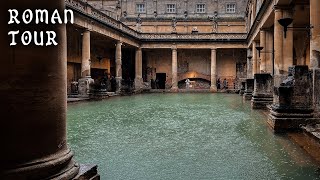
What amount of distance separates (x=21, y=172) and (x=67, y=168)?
0.54 m

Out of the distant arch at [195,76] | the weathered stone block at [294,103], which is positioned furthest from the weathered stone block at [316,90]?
the distant arch at [195,76]

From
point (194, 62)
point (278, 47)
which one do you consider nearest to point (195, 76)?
point (194, 62)

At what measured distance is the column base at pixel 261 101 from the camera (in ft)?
52.9

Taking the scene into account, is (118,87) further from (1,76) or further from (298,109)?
(1,76)

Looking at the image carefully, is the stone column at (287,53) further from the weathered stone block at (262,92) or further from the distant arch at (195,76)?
the distant arch at (195,76)

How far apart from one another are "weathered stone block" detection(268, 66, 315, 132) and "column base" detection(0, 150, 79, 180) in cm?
715

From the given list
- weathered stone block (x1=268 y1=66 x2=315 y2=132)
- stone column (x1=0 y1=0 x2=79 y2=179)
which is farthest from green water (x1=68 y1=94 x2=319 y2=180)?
stone column (x1=0 y1=0 x2=79 y2=179)

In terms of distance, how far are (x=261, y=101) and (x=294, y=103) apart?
7002 millimetres

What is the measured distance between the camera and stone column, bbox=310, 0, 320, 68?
10727mm

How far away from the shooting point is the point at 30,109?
2820mm

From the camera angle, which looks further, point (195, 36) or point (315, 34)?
point (195, 36)

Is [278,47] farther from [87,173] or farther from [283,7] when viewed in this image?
[87,173]

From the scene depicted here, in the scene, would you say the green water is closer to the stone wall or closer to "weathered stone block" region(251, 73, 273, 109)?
"weathered stone block" region(251, 73, 273, 109)

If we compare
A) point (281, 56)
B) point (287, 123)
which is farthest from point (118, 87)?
point (287, 123)
